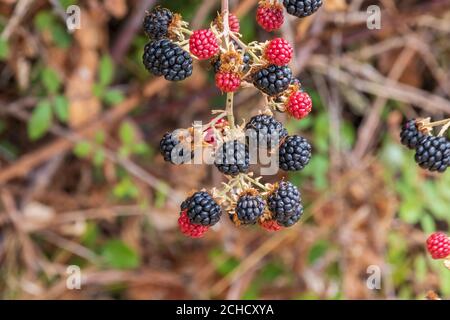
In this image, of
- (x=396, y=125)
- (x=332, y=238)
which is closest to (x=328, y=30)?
(x=396, y=125)

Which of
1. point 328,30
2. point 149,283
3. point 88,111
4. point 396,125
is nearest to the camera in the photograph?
point 88,111

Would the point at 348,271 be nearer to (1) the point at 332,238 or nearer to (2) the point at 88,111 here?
(1) the point at 332,238

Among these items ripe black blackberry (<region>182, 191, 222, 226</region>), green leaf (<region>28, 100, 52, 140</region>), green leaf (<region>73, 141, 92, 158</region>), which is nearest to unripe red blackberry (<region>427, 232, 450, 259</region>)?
ripe black blackberry (<region>182, 191, 222, 226</region>)

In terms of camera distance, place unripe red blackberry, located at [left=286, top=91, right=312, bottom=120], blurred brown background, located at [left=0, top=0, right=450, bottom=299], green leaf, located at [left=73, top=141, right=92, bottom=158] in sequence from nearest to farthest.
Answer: unripe red blackberry, located at [left=286, top=91, right=312, bottom=120] → green leaf, located at [left=73, top=141, right=92, bottom=158] → blurred brown background, located at [left=0, top=0, right=450, bottom=299]

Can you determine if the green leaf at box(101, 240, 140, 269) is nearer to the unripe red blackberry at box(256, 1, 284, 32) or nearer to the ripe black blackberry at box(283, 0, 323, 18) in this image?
the unripe red blackberry at box(256, 1, 284, 32)

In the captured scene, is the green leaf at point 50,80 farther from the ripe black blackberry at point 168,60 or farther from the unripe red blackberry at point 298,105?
the unripe red blackberry at point 298,105
